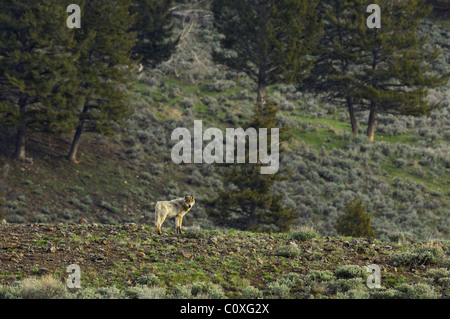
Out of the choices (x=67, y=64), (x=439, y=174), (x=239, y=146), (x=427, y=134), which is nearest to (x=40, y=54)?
(x=67, y=64)

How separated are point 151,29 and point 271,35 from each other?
27.0 ft

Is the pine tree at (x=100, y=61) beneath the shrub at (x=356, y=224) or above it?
above

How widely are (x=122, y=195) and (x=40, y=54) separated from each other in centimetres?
872

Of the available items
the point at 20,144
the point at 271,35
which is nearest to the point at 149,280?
the point at 20,144

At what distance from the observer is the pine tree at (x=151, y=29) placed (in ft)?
130

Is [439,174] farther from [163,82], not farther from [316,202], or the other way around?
[163,82]

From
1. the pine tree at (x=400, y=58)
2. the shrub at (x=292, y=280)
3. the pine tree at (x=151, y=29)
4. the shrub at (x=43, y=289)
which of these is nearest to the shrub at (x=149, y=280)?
the shrub at (x=43, y=289)

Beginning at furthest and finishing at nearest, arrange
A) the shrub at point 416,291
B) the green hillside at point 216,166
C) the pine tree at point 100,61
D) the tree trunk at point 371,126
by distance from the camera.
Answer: the tree trunk at point 371,126 < the pine tree at point 100,61 < the green hillside at point 216,166 < the shrub at point 416,291

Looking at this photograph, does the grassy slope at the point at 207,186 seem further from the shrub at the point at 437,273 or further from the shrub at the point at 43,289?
the shrub at the point at 43,289

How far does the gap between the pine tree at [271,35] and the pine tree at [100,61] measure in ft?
32.4

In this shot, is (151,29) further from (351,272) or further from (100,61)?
(351,272)

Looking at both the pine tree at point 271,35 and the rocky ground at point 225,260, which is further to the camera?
the pine tree at point 271,35

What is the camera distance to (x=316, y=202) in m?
33.9

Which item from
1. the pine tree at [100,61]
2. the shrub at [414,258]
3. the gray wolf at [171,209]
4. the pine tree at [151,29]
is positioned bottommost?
the shrub at [414,258]
